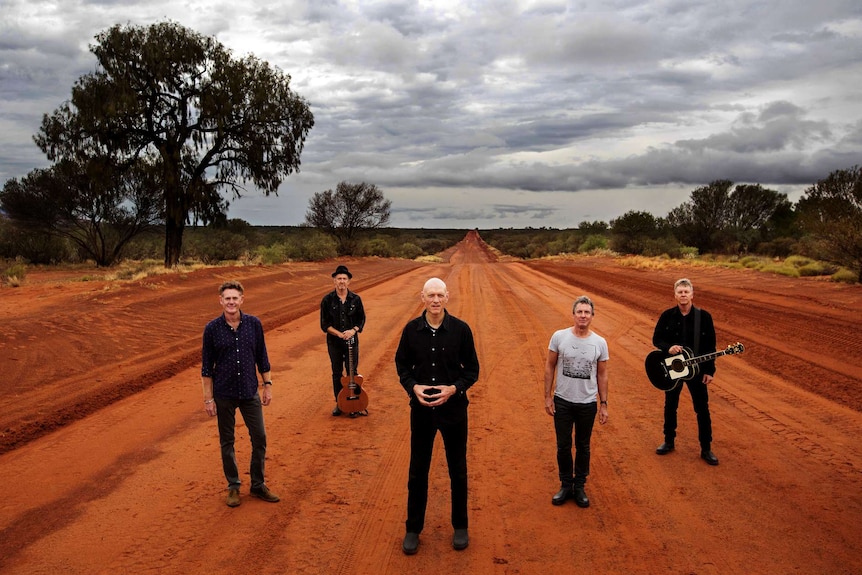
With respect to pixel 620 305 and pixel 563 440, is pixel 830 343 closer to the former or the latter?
pixel 620 305

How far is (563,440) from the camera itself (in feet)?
17.2

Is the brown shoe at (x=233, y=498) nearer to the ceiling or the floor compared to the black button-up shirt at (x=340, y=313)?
nearer to the floor

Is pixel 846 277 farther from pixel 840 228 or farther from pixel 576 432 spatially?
pixel 576 432

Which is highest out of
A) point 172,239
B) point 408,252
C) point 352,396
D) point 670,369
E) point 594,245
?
point 172,239

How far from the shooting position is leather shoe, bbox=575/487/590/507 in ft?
17.2

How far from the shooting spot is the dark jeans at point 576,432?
5.16m

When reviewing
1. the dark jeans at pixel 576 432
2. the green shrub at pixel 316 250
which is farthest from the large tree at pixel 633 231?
the dark jeans at pixel 576 432

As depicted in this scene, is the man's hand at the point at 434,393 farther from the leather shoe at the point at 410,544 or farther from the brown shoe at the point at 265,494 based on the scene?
the brown shoe at the point at 265,494

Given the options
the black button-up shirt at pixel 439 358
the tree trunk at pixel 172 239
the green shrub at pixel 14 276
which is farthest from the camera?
the tree trunk at pixel 172 239

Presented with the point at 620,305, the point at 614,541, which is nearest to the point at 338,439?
the point at 614,541

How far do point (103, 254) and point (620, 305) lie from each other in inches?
1094

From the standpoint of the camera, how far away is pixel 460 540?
4543 millimetres

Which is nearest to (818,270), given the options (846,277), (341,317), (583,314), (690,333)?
(846,277)

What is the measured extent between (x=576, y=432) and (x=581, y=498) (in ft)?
1.89
